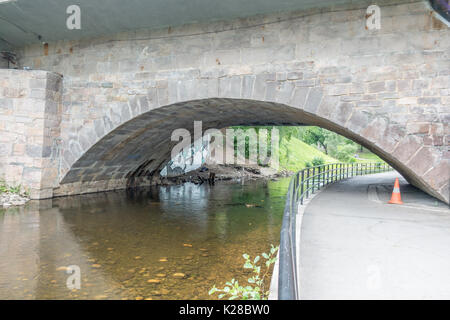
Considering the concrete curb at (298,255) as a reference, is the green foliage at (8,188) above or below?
above

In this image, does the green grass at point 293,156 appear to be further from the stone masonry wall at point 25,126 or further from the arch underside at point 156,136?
the stone masonry wall at point 25,126

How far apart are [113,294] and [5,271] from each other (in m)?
1.79

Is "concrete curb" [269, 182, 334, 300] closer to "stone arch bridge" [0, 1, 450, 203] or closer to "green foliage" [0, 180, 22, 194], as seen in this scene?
"stone arch bridge" [0, 1, 450, 203]

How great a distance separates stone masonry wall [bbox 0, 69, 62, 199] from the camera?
9.51 metres

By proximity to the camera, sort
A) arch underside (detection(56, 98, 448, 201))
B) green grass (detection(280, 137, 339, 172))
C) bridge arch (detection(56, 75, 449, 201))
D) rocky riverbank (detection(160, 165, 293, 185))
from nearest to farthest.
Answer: bridge arch (detection(56, 75, 449, 201)) → arch underside (detection(56, 98, 448, 201)) → rocky riverbank (detection(160, 165, 293, 185)) → green grass (detection(280, 137, 339, 172))

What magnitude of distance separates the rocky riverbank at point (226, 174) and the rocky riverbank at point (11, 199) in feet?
24.2

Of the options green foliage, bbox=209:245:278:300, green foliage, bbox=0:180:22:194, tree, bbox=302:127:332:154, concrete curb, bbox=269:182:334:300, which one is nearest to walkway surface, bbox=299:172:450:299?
concrete curb, bbox=269:182:334:300

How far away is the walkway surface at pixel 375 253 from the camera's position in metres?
2.86

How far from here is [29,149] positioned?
9.59 m

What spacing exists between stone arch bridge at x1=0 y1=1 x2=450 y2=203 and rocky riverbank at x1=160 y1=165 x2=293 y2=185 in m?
5.27

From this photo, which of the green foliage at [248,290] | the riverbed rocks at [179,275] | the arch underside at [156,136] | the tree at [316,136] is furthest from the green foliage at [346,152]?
the riverbed rocks at [179,275]

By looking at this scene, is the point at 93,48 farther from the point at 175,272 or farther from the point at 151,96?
the point at 175,272

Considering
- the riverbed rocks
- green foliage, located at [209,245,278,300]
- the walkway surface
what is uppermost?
the walkway surface

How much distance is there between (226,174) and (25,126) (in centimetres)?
1233
